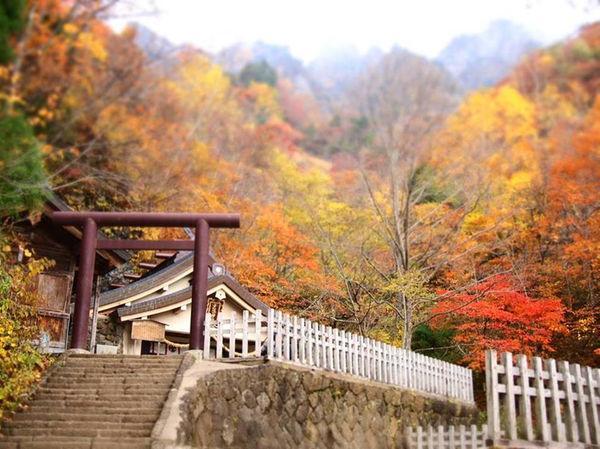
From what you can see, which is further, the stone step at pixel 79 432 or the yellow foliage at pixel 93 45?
the stone step at pixel 79 432

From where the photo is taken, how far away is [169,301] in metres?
18.0

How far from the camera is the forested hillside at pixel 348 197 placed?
A: 8070 mm

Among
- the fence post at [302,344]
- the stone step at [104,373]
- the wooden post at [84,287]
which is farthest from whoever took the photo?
the wooden post at [84,287]

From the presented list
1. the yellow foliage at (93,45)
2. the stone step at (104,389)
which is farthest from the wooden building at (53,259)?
the yellow foliage at (93,45)

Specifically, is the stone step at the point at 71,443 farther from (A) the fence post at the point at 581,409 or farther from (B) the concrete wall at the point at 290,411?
(A) the fence post at the point at 581,409

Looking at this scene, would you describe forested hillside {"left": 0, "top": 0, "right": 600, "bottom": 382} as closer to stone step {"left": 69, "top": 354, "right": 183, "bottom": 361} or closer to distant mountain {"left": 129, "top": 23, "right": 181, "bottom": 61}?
distant mountain {"left": 129, "top": 23, "right": 181, "bottom": 61}

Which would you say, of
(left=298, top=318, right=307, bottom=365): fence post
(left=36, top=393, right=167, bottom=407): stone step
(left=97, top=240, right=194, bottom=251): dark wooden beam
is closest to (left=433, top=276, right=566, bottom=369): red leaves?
(left=298, top=318, right=307, bottom=365): fence post

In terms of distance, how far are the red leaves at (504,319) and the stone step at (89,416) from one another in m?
9.15

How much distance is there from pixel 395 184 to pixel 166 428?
9.05 m

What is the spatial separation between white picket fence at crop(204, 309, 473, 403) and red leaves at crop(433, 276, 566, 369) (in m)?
1.66

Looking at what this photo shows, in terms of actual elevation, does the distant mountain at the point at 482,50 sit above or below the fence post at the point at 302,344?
above

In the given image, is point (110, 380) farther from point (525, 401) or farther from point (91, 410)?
point (525, 401)

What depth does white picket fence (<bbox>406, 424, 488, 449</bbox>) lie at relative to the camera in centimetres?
1325

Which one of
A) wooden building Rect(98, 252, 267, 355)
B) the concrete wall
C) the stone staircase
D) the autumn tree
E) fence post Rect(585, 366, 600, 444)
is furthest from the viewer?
wooden building Rect(98, 252, 267, 355)
